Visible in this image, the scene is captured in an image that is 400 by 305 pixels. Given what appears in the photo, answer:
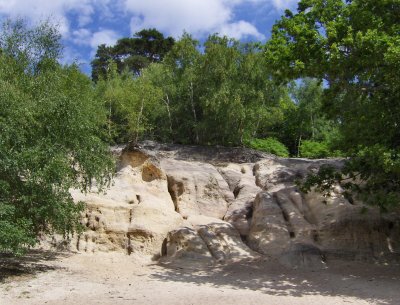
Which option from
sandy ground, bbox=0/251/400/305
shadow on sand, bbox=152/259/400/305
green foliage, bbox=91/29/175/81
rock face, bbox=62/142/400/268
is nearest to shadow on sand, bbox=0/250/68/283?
sandy ground, bbox=0/251/400/305

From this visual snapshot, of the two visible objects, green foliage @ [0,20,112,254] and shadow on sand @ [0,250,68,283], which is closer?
green foliage @ [0,20,112,254]

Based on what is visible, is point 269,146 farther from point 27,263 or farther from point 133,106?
point 27,263

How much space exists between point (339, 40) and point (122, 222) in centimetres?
1015

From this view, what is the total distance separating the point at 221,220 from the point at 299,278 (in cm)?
566

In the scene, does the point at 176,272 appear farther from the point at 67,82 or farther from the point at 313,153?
the point at 313,153

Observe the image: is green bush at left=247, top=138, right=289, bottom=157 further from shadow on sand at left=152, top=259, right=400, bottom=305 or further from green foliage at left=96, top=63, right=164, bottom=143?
shadow on sand at left=152, top=259, right=400, bottom=305

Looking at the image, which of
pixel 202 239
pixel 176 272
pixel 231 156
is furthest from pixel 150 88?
pixel 176 272

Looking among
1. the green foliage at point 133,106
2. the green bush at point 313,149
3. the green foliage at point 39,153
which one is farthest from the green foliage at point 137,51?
the green foliage at point 39,153

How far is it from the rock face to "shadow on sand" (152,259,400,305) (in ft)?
2.26

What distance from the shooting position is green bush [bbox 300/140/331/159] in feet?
124

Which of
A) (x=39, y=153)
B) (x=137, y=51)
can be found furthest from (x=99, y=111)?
(x=137, y=51)

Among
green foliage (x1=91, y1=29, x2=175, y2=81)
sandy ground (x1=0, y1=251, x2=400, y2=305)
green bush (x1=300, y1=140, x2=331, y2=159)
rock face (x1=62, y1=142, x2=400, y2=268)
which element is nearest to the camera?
sandy ground (x1=0, y1=251, x2=400, y2=305)

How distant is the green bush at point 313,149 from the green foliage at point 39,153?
24.2 metres

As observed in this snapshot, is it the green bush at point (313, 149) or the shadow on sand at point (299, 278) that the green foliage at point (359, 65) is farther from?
the green bush at point (313, 149)
